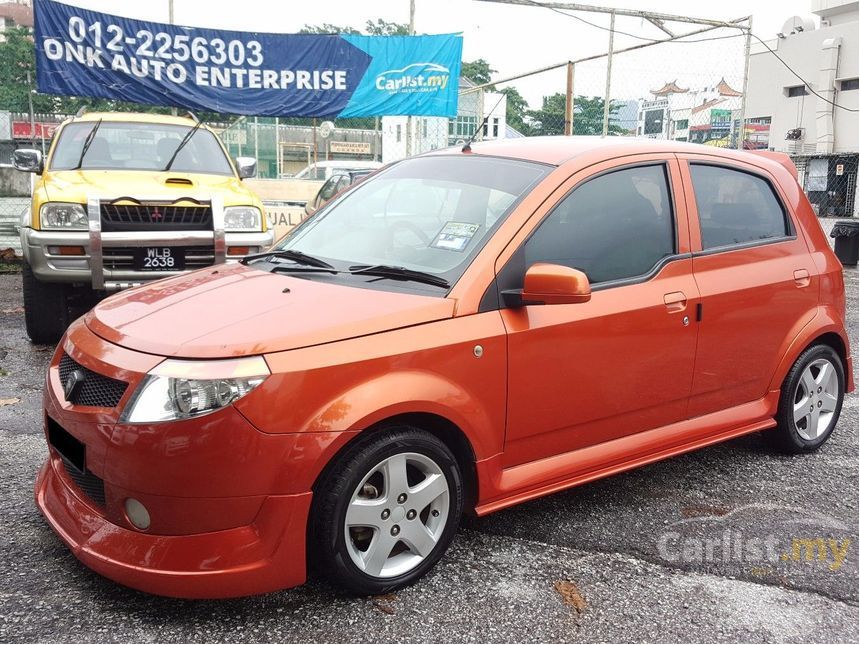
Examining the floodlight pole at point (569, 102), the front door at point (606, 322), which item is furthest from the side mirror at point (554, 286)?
the floodlight pole at point (569, 102)

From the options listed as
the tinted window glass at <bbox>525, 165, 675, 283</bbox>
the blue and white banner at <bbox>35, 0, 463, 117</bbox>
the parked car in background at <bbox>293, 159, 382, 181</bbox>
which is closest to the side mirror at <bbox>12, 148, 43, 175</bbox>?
the blue and white banner at <bbox>35, 0, 463, 117</bbox>

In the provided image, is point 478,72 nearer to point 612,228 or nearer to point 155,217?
point 155,217

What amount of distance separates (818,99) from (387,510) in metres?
40.6

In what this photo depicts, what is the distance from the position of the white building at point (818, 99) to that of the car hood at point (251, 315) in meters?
29.3

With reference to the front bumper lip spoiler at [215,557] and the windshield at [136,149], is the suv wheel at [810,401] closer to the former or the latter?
the front bumper lip spoiler at [215,557]

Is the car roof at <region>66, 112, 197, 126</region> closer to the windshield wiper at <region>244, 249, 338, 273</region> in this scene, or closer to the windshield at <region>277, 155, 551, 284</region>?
the windshield at <region>277, 155, 551, 284</region>

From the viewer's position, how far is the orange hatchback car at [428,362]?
99.0 inches

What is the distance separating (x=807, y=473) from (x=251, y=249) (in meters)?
4.44

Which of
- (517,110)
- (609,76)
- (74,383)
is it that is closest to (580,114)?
(609,76)

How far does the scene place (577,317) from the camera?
3240 millimetres

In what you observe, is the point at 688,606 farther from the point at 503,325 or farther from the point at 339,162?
the point at 339,162

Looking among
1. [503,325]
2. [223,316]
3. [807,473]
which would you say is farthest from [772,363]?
[223,316]

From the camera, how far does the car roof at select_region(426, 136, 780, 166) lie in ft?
11.7

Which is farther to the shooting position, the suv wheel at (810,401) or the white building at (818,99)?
the white building at (818,99)
